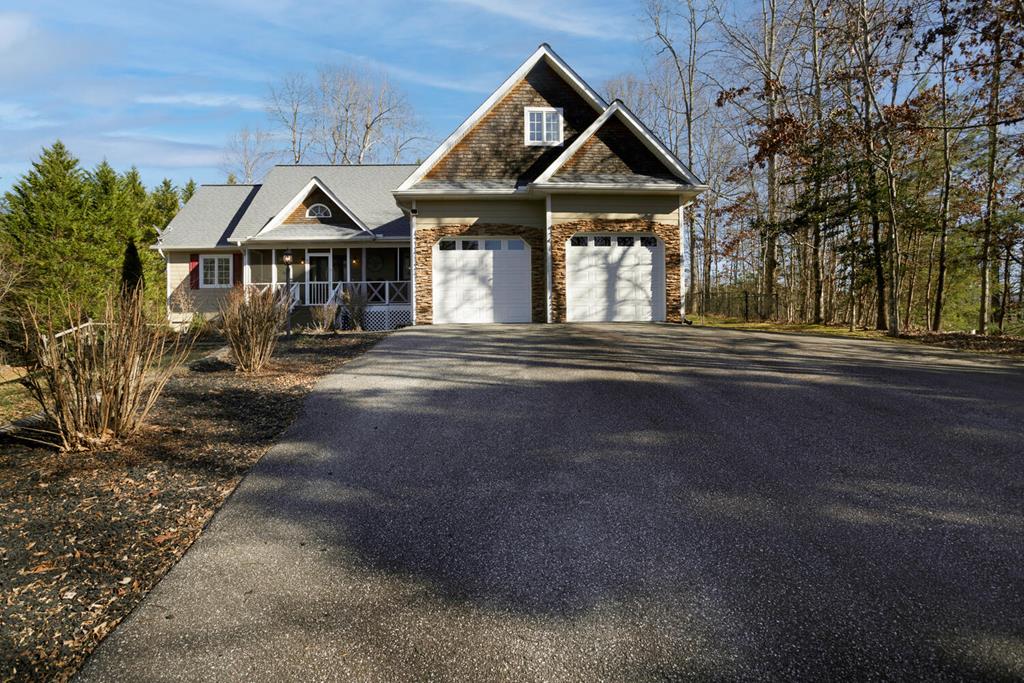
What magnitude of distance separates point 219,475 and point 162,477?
1.27 feet

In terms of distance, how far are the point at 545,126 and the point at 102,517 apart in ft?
50.6

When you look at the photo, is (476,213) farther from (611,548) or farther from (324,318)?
(611,548)

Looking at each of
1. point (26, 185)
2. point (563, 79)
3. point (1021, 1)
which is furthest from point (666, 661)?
point (26, 185)

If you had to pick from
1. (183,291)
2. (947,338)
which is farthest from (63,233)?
(947,338)

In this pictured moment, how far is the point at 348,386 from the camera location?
27.3 ft

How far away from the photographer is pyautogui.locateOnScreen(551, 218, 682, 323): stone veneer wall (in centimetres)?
1645

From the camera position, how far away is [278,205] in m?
25.5

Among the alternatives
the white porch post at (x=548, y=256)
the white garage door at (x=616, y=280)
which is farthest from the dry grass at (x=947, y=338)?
the white porch post at (x=548, y=256)

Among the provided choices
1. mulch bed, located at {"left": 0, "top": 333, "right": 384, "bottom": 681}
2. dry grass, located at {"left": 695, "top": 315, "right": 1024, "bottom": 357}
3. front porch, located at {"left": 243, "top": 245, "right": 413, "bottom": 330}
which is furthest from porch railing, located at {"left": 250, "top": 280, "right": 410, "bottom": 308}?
mulch bed, located at {"left": 0, "top": 333, "right": 384, "bottom": 681}

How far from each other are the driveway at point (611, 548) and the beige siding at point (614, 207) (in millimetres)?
9880

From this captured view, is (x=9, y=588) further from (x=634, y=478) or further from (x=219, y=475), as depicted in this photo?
(x=634, y=478)

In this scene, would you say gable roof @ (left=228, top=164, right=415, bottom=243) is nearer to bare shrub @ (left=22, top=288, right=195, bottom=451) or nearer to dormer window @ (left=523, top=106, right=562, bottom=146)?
dormer window @ (left=523, top=106, right=562, bottom=146)

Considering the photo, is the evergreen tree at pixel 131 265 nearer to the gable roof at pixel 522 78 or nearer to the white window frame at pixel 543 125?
the gable roof at pixel 522 78

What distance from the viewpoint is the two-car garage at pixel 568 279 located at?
54.8 feet
